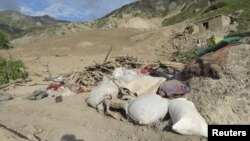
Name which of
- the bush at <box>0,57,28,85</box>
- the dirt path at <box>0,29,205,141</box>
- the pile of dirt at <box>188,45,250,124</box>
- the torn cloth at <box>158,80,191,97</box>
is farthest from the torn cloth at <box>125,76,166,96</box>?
the bush at <box>0,57,28,85</box>

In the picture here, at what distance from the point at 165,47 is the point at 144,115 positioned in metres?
12.3

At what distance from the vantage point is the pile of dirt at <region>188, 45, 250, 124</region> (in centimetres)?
630

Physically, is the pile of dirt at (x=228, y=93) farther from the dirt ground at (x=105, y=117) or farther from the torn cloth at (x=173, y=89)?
the torn cloth at (x=173, y=89)

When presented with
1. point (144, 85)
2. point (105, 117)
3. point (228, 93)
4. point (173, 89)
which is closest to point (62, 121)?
point (105, 117)

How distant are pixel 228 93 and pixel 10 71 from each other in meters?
7.28

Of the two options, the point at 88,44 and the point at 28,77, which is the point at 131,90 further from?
the point at 88,44

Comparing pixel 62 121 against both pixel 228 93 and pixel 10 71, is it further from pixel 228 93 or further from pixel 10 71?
pixel 10 71

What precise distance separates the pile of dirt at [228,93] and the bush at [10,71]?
617 centimetres

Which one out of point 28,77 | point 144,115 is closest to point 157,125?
point 144,115

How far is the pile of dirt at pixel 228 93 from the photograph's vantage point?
6.30 meters

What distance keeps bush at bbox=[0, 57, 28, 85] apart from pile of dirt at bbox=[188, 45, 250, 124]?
6173 mm

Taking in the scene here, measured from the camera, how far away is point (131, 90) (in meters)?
7.76

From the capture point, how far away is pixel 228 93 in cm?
664

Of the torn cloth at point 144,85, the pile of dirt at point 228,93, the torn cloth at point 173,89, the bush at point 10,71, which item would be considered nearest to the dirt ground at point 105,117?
the pile of dirt at point 228,93
